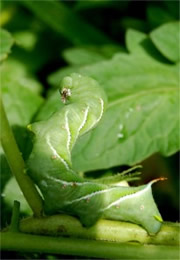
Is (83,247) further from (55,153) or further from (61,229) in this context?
(55,153)

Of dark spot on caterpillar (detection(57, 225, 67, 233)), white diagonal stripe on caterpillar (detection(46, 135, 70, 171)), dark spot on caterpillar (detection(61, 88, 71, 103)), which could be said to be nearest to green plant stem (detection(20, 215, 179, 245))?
dark spot on caterpillar (detection(57, 225, 67, 233))

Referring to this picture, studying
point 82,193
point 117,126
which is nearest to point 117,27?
point 117,126

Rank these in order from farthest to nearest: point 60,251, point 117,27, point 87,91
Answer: point 117,27 < point 87,91 < point 60,251

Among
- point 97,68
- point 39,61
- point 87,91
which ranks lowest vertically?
point 39,61

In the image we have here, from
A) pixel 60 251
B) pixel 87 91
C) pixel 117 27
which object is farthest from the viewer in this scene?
pixel 117 27

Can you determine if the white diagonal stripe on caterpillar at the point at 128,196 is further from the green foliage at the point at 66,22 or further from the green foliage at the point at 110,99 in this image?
the green foliage at the point at 66,22

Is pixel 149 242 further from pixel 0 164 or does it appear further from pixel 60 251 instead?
pixel 0 164

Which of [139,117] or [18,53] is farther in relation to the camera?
[18,53]
